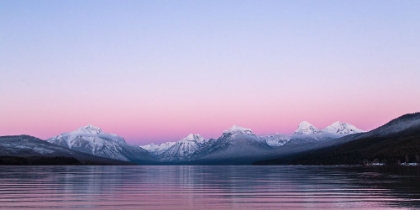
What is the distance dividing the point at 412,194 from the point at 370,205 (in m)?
10.4

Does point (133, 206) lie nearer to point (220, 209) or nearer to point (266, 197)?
point (220, 209)

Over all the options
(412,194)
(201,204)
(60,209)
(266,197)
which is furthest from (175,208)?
(412,194)

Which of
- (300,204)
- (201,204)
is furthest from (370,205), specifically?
(201,204)

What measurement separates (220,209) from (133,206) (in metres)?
7.03

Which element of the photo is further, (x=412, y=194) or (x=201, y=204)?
(x=412, y=194)

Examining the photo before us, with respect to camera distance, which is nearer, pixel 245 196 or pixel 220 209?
pixel 220 209

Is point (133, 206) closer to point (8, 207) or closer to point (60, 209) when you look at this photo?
point (60, 209)

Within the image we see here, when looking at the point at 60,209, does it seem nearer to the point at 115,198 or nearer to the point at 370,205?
the point at 115,198

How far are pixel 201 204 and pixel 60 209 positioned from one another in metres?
11.2

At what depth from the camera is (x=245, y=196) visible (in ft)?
161

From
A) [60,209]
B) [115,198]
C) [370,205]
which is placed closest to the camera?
[60,209]

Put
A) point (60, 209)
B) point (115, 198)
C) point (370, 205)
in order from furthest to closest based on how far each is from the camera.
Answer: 1. point (115, 198)
2. point (370, 205)
3. point (60, 209)

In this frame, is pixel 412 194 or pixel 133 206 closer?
pixel 133 206

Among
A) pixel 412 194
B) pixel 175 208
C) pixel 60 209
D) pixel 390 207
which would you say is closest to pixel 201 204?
pixel 175 208
